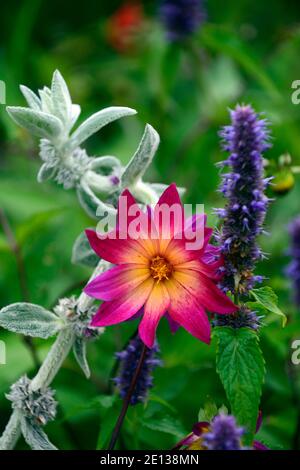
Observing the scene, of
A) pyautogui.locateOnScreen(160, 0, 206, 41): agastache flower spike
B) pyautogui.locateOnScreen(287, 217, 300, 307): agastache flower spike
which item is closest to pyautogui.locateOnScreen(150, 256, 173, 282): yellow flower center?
pyautogui.locateOnScreen(287, 217, 300, 307): agastache flower spike

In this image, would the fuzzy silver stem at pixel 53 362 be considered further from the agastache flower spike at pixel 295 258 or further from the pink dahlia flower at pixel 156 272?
the agastache flower spike at pixel 295 258

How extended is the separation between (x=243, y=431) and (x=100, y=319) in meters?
0.21

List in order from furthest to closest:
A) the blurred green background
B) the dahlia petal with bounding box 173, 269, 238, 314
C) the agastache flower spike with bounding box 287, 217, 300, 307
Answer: the agastache flower spike with bounding box 287, 217, 300, 307
the blurred green background
the dahlia petal with bounding box 173, 269, 238, 314

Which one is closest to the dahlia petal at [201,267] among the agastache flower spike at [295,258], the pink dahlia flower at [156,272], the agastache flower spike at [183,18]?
the pink dahlia flower at [156,272]

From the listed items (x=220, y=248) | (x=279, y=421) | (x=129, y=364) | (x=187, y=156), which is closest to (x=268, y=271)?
(x=187, y=156)

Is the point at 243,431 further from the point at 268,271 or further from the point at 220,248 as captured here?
the point at 268,271

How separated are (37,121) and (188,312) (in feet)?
0.93

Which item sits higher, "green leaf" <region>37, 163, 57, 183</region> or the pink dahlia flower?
"green leaf" <region>37, 163, 57, 183</region>

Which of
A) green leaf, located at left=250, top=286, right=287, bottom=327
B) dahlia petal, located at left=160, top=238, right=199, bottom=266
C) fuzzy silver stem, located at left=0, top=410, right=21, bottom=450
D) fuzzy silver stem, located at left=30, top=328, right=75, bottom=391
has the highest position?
dahlia petal, located at left=160, top=238, right=199, bottom=266

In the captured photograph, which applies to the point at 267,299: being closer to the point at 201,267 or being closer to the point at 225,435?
the point at 201,267

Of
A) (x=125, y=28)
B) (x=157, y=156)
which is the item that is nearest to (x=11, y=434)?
(x=157, y=156)

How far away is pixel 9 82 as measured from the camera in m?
2.16

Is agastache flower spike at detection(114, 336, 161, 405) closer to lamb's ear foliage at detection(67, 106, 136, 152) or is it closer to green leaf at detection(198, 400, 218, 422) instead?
green leaf at detection(198, 400, 218, 422)

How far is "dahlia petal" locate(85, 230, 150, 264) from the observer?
0.86 meters
